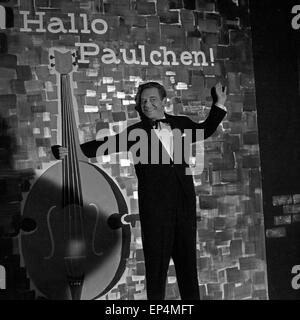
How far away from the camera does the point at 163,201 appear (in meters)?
2.19

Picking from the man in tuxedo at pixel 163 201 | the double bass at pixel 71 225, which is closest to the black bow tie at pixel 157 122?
the man in tuxedo at pixel 163 201

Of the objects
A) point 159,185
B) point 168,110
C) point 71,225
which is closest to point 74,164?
point 71,225

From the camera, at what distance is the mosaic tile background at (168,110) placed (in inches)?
81.9

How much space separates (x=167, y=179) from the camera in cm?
Answer: 219

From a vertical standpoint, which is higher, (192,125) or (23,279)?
(192,125)

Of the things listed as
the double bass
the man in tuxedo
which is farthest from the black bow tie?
the double bass

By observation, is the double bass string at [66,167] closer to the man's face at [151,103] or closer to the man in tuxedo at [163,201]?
the man in tuxedo at [163,201]

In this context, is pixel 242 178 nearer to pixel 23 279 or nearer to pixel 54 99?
pixel 54 99

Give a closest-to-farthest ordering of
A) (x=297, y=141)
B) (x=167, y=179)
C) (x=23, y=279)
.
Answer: (x=23, y=279) < (x=167, y=179) < (x=297, y=141)

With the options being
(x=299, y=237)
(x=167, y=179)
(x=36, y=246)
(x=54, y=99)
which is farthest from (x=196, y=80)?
(x=36, y=246)

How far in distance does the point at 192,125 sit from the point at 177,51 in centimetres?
38

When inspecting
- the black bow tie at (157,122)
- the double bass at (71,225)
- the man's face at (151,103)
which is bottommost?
the double bass at (71,225)

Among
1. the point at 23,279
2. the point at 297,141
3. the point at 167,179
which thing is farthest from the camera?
the point at 297,141

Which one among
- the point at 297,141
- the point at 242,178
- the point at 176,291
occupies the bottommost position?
the point at 176,291
